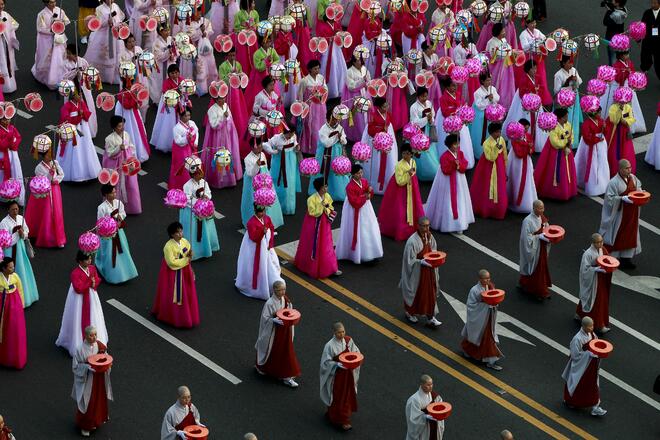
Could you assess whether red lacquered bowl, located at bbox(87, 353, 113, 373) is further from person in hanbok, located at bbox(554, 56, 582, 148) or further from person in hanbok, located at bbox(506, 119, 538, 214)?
person in hanbok, located at bbox(554, 56, 582, 148)

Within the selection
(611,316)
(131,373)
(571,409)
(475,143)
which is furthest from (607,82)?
(131,373)

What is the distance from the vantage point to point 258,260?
28906 millimetres

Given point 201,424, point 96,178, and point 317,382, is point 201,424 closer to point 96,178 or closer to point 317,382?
point 317,382

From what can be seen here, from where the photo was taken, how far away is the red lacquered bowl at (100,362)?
2505 cm

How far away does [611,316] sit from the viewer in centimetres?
2936

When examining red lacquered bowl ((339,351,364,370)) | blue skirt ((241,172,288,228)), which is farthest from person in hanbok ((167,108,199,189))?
red lacquered bowl ((339,351,364,370))

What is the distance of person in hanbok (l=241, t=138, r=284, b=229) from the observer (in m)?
30.8

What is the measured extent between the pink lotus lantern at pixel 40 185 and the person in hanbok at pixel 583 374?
30.6ft

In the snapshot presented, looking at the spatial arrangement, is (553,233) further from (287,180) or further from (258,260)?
(287,180)

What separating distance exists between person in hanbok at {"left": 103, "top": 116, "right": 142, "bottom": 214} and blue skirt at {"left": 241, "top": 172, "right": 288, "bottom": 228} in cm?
196

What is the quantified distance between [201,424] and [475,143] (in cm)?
1128

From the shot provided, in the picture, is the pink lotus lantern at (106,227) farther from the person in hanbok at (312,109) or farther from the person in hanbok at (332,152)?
the person in hanbok at (312,109)

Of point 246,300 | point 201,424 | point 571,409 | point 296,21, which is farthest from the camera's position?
point 296,21

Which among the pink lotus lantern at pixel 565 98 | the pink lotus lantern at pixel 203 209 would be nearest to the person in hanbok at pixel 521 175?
the pink lotus lantern at pixel 565 98
